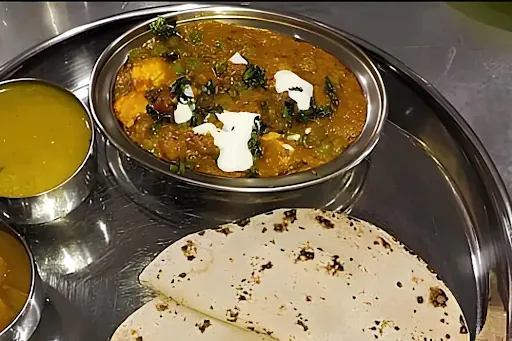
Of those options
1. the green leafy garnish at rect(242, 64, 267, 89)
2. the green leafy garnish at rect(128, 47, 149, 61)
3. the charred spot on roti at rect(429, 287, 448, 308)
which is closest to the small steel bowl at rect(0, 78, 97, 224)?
the green leafy garnish at rect(128, 47, 149, 61)

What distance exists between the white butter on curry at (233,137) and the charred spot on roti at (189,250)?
37cm

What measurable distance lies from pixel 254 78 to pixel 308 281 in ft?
3.31

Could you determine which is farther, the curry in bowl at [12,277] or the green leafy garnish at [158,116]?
the green leafy garnish at [158,116]

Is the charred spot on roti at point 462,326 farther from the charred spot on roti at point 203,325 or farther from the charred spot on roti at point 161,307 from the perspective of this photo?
the charred spot on roti at point 161,307

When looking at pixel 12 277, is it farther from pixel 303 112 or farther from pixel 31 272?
pixel 303 112

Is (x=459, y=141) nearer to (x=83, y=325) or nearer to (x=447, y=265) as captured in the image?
(x=447, y=265)

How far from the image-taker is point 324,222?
2.78 metres

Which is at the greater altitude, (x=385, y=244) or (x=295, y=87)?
(x=295, y=87)

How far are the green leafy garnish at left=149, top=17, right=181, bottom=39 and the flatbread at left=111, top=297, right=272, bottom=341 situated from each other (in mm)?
1326

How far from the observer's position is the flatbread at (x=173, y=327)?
97.0 inches

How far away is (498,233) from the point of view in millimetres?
2898

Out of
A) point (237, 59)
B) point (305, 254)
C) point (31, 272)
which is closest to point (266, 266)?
point (305, 254)

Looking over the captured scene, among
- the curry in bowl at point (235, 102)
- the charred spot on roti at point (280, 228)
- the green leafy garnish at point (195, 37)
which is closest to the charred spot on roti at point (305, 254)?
the charred spot on roti at point (280, 228)

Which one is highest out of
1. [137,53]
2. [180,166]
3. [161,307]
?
[137,53]
